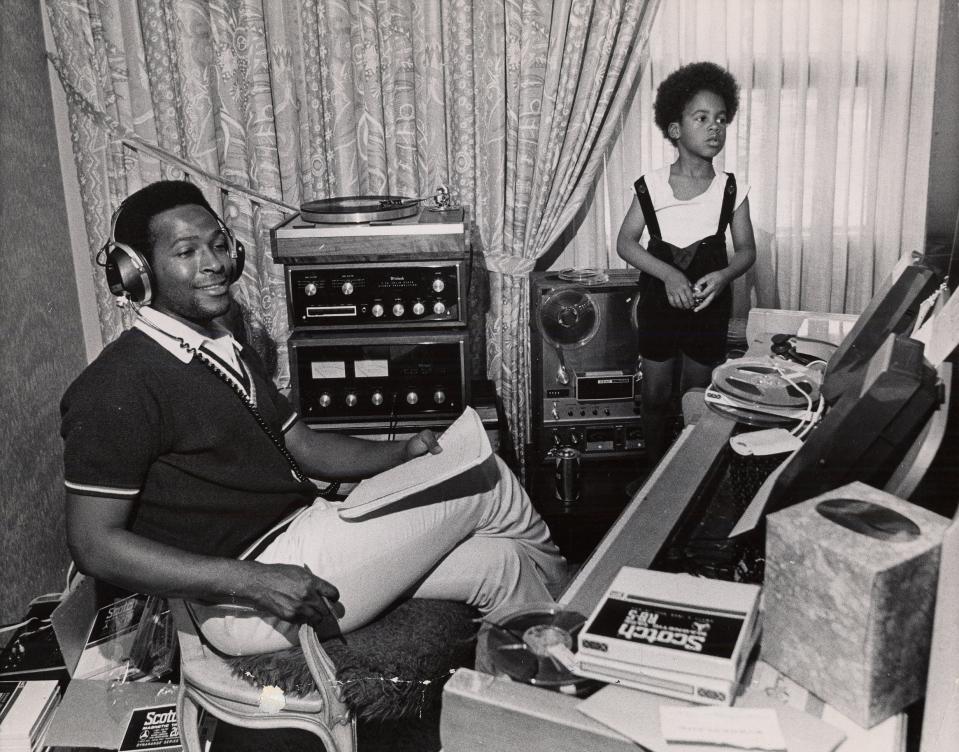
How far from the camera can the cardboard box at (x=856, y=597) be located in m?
0.91

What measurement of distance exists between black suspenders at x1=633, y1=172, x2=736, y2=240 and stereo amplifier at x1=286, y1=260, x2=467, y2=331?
583 mm

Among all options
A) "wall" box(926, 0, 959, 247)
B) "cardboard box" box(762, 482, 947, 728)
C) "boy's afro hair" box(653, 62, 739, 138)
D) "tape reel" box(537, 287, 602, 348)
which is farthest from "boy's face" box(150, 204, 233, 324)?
"wall" box(926, 0, 959, 247)

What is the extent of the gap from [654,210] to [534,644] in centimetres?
185

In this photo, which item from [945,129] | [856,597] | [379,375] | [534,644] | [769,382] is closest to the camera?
[856,597]

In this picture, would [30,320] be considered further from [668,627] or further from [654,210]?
[668,627]

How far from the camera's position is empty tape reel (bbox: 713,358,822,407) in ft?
5.64

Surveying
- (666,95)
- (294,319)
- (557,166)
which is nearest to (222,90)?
(294,319)

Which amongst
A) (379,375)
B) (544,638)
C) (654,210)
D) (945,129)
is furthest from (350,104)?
(544,638)

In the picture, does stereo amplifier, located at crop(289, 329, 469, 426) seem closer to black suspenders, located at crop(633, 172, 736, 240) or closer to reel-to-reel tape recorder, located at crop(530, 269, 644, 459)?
reel-to-reel tape recorder, located at crop(530, 269, 644, 459)

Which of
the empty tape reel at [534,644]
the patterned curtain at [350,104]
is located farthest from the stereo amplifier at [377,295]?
the empty tape reel at [534,644]

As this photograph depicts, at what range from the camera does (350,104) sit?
9.71 ft

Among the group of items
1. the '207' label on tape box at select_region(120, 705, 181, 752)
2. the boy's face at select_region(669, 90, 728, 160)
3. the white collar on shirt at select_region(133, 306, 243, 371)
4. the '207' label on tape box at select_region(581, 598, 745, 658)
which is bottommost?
the '207' label on tape box at select_region(120, 705, 181, 752)

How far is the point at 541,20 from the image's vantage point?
2871 millimetres

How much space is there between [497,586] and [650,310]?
1.29 m
